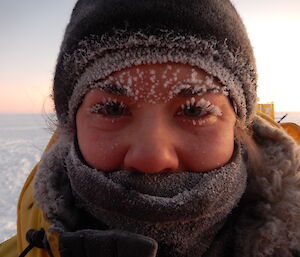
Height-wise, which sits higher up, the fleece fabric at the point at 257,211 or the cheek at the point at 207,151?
the cheek at the point at 207,151

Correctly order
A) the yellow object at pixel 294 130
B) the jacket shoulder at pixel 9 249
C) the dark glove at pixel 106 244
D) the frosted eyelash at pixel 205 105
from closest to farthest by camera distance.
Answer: the dark glove at pixel 106 244 < the frosted eyelash at pixel 205 105 < the jacket shoulder at pixel 9 249 < the yellow object at pixel 294 130

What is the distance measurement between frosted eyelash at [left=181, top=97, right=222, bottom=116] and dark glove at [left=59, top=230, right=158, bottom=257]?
0.41 meters

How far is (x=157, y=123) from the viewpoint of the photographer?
3.04ft

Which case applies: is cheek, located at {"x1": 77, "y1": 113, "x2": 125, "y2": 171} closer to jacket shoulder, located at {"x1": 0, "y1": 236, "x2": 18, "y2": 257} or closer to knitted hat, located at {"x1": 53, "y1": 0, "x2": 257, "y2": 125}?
knitted hat, located at {"x1": 53, "y1": 0, "x2": 257, "y2": 125}

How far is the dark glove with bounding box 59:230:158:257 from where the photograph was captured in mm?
867

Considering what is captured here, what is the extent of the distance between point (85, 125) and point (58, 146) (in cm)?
34

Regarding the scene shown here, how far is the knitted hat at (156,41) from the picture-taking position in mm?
950

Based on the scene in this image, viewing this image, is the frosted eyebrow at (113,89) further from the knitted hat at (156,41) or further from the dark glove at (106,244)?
the dark glove at (106,244)

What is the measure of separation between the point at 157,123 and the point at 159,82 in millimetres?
121

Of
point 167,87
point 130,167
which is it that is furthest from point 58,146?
point 167,87

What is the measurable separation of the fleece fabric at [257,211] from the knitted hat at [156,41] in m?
0.24

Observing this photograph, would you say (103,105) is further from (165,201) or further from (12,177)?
(12,177)

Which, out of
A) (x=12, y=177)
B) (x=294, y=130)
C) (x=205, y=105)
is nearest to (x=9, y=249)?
(x=205, y=105)

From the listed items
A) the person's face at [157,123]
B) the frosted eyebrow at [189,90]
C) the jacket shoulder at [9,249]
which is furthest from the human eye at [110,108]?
the jacket shoulder at [9,249]
